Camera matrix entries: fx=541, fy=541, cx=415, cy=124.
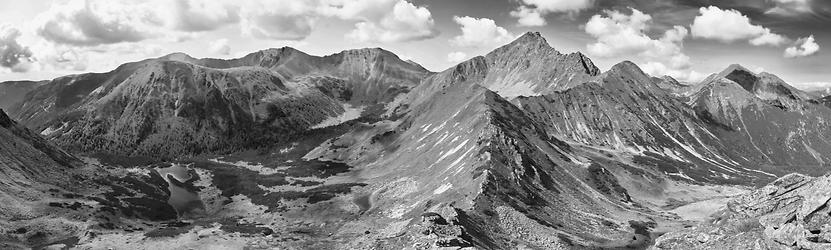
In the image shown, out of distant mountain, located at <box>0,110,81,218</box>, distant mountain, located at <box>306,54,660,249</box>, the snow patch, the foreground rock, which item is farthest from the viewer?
the snow patch

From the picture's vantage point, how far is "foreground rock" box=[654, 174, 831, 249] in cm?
3341

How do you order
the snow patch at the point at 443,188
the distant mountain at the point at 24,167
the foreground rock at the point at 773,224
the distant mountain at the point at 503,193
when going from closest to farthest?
the foreground rock at the point at 773,224, the distant mountain at the point at 503,193, the distant mountain at the point at 24,167, the snow patch at the point at 443,188

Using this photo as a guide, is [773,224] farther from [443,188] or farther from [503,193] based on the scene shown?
[443,188]

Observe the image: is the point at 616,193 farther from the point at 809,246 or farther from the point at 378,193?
the point at 809,246

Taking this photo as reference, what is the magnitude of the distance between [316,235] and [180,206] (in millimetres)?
81095

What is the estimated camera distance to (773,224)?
38375mm

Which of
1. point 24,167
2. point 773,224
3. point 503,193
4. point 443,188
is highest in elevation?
point 773,224

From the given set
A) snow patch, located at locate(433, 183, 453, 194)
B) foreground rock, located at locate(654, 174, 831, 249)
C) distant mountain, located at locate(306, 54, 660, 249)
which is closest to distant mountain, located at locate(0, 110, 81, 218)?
distant mountain, located at locate(306, 54, 660, 249)

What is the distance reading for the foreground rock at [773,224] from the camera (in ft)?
110

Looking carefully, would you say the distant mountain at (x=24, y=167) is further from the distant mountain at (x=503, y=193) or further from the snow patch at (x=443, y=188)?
the snow patch at (x=443, y=188)

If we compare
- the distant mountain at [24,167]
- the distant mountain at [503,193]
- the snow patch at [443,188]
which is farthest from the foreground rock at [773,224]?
the distant mountain at [24,167]

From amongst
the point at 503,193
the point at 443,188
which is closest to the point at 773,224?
the point at 503,193

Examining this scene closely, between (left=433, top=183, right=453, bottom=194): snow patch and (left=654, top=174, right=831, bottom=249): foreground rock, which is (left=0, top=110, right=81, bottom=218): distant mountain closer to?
(left=433, top=183, right=453, bottom=194): snow patch

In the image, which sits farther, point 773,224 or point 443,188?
point 443,188
